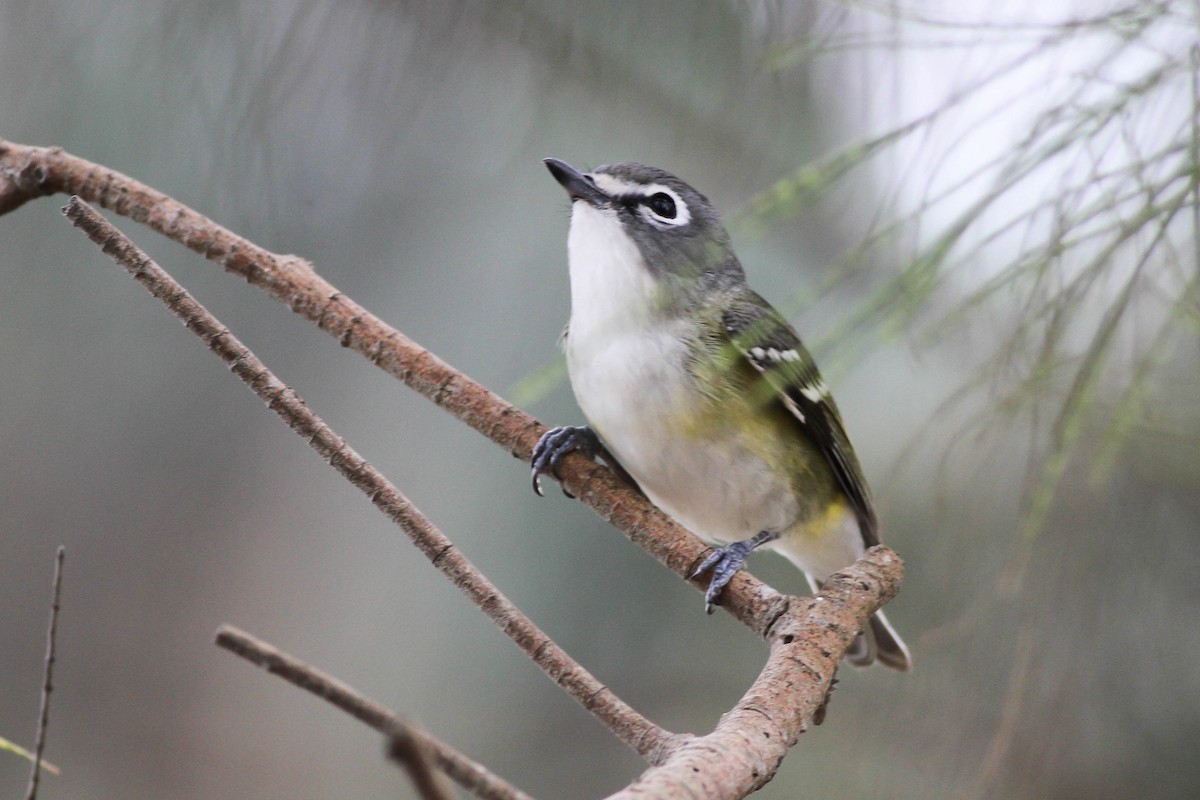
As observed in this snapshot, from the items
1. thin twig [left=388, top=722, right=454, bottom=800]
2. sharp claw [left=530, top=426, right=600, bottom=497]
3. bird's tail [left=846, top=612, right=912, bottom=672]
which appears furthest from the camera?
bird's tail [left=846, top=612, right=912, bottom=672]

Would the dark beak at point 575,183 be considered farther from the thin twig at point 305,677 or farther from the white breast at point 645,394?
the thin twig at point 305,677

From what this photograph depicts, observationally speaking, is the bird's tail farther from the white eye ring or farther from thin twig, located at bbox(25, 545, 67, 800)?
thin twig, located at bbox(25, 545, 67, 800)

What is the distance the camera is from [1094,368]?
0.72 m

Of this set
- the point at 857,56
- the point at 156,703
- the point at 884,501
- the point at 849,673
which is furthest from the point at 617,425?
the point at 156,703

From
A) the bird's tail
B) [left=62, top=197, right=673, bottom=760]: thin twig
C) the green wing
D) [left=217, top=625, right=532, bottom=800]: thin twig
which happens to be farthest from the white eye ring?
[left=217, top=625, right=532, bottom=800]: thin twig

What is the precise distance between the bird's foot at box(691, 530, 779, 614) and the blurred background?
0.18 meters

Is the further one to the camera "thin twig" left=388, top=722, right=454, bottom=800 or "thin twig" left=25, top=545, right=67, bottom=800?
"thin twig" left=25, top=545, right=67, bottom=800

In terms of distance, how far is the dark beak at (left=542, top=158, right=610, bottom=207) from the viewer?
1.03 metres

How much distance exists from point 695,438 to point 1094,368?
0.44m

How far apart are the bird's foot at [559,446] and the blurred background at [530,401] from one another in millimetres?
186

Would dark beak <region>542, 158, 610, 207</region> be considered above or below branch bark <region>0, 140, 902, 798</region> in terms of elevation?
above

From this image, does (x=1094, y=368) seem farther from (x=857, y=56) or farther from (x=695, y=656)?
(x=695, y=656)

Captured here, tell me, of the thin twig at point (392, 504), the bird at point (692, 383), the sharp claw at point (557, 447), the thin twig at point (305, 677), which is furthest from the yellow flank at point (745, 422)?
the thin twig at point (305, 677)

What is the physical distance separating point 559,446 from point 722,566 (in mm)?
216
